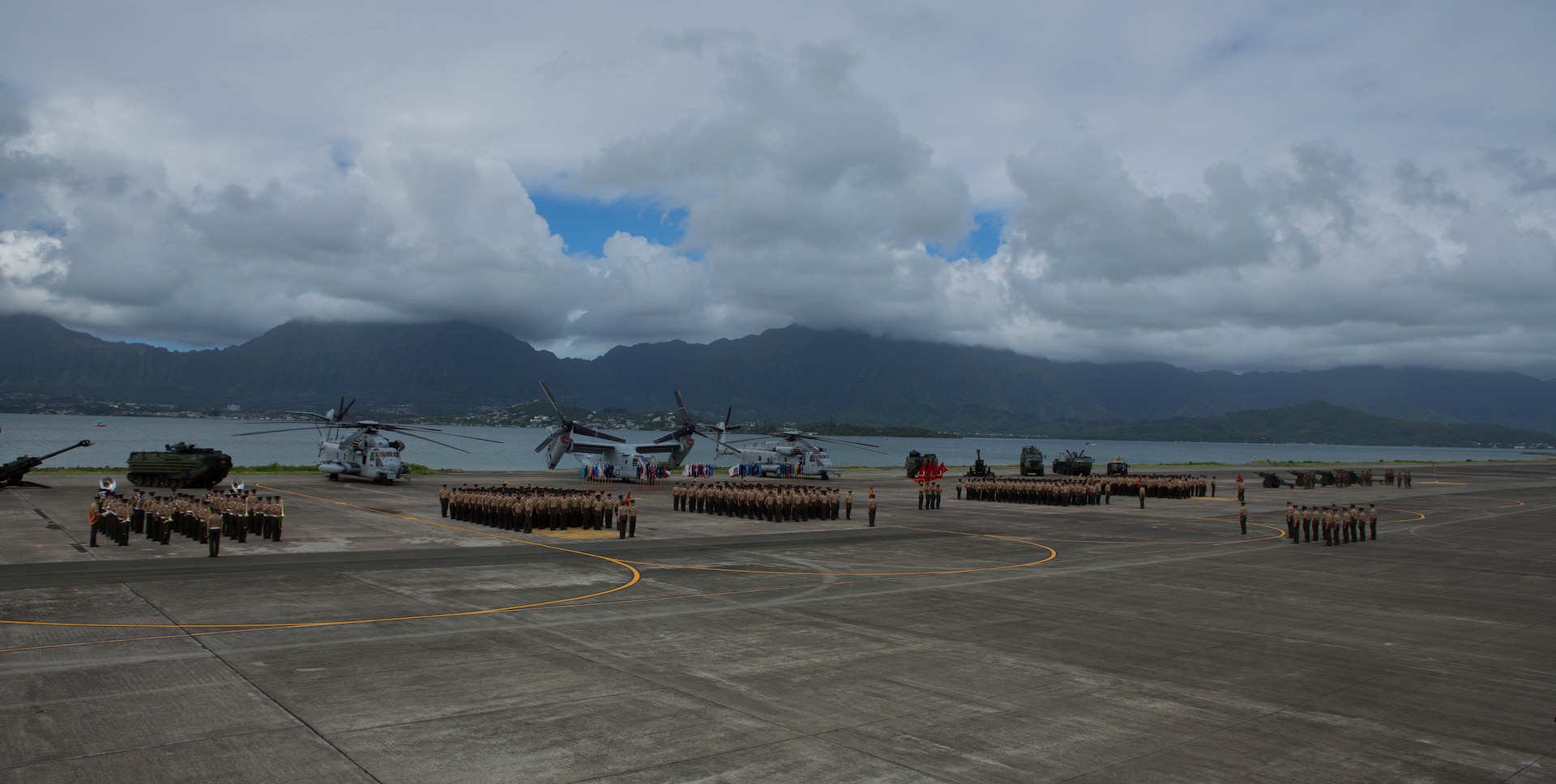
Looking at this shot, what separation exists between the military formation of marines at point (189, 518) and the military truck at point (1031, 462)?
49836 mm

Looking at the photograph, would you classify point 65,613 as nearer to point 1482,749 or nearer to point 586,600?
point 586,600

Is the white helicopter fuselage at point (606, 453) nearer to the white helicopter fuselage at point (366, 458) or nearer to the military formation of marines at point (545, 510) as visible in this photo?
the white helicopter fuselage at point (366, 458)

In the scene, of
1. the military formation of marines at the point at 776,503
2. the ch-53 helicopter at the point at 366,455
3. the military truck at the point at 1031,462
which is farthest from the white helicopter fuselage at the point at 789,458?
the military formation of marines at the point at 776,503

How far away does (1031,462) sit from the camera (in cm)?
6200

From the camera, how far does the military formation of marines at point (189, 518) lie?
63.8 feet

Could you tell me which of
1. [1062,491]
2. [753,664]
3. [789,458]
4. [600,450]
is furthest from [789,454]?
[753,664]

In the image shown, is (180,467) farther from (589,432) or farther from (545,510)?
(545,510)

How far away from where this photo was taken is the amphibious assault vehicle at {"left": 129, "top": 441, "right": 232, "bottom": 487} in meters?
36.8

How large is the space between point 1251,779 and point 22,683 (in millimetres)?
11787

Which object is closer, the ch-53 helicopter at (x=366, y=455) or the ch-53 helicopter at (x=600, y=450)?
the ch-53 helicopter at (x=366, y=455)

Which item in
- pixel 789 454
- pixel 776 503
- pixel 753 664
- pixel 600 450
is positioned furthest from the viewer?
pixel 789 454

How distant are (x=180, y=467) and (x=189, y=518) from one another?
1873cm

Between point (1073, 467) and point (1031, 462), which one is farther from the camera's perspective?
point (1073, 467)

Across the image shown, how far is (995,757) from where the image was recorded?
7.46 meters
